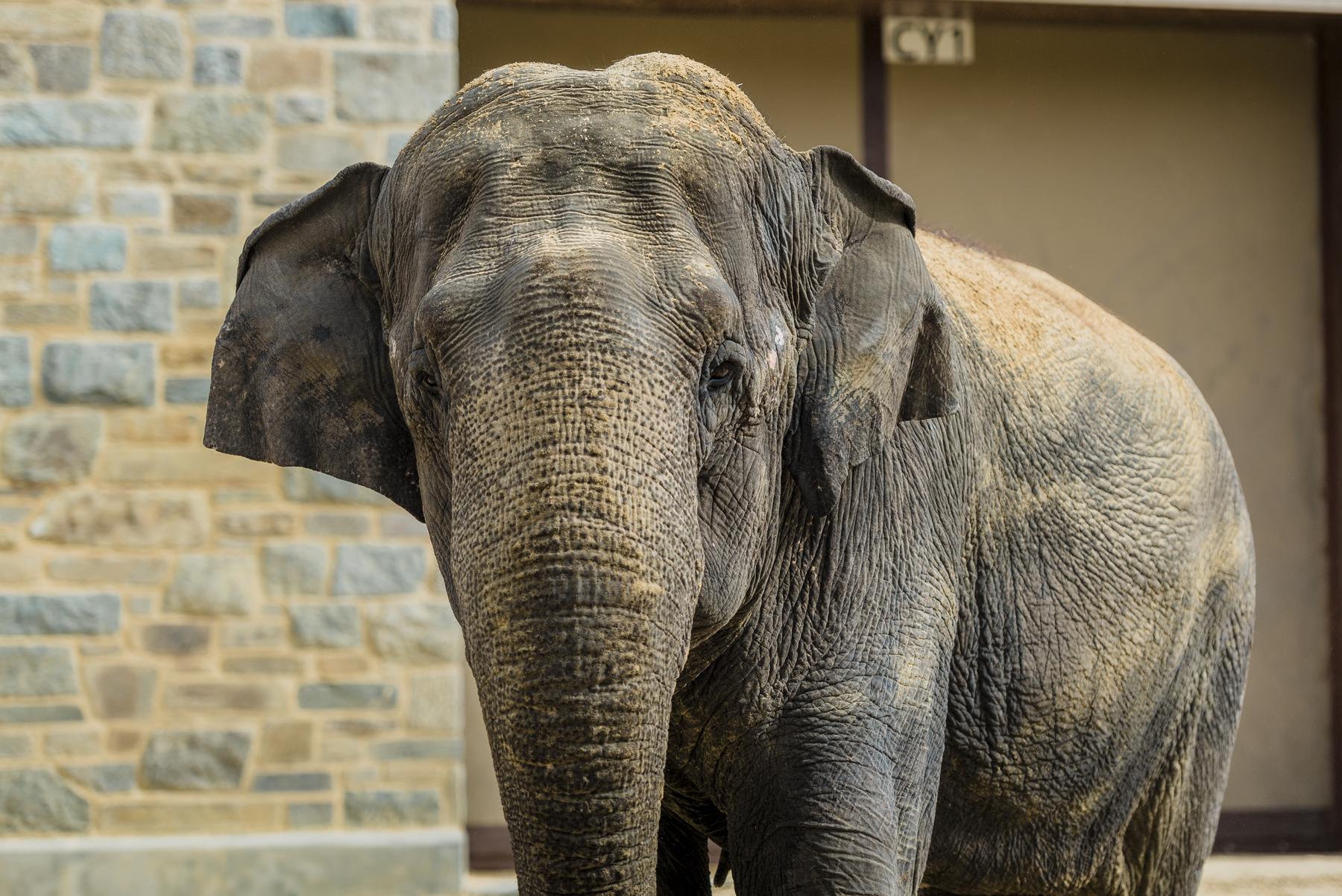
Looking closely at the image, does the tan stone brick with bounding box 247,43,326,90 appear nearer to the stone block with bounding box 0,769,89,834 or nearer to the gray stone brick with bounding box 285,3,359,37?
the gray stone brick with bounding box 285,3,359,37

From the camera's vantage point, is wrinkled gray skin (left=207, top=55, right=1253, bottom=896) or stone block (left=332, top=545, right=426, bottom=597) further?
stone block (left=332, top=545, right=426, bottom=597)

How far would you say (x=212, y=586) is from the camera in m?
6.87

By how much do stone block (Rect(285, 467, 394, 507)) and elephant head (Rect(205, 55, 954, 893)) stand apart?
3.83 metres

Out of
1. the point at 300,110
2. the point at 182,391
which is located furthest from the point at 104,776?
the point at 300,110

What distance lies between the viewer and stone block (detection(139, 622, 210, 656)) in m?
6.86

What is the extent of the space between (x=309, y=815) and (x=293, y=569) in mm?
956

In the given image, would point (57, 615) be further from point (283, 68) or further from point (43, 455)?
point (283, 68)

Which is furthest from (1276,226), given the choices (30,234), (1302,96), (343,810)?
(30,234)

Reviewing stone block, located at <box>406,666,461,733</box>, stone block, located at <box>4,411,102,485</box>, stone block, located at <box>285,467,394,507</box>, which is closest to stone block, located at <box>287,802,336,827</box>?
stone block, located at <box>406,666,461,733</box>

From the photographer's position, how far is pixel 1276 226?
8203 mm

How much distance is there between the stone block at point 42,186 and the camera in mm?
6926

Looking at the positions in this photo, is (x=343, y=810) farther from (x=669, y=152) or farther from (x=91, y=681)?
(x=669, y=152)

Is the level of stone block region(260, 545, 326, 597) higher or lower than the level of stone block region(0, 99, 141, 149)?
lower

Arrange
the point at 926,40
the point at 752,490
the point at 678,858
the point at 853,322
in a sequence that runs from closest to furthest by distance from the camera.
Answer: the point at 752,490, the point at 853,322, the point at 678,858, the point at 926,40
